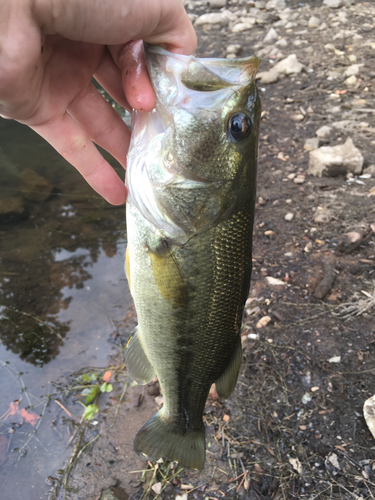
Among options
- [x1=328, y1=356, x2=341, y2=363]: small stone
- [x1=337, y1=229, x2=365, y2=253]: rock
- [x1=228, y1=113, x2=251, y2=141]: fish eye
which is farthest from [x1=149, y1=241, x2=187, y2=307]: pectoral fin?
[x1=337, y1=229, x2=365, y2=253]: rock

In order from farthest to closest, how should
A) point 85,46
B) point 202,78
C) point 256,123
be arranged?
point 85,46 < point 256,123 < point 202,78

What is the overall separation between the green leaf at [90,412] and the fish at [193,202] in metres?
1.69

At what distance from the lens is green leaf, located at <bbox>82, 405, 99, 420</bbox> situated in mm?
3293

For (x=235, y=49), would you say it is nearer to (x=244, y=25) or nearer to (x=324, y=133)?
(x=244, y=25)

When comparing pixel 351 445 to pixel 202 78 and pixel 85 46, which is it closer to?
pixel 202 78

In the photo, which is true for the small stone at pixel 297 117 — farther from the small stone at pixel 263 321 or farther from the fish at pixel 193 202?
the fish at pixel 193 202

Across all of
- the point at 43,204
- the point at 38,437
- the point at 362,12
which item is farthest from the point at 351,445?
the point at 362,12

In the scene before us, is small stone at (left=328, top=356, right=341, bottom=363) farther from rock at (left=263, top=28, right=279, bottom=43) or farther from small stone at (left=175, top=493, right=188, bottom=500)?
rock at (left=263, top=28, right=279, bottom=43)

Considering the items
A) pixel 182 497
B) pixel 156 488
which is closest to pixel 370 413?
pixel 182 497

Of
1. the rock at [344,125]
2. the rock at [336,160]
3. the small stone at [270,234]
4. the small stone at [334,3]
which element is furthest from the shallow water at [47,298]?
the small stone at [334,3]

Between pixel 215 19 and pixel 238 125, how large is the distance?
9259 millimetres

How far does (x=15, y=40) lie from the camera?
165 cm

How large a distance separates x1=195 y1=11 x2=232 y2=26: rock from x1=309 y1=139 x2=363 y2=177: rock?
616 centimetres

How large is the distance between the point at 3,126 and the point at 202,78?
7.47 metres
